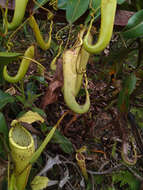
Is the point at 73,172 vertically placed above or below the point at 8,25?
below

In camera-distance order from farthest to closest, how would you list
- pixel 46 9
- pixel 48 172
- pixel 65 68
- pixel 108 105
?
1. pixel 108 105
2. pixel 48 172
3. pixel 46 9
4. pixel 65 68

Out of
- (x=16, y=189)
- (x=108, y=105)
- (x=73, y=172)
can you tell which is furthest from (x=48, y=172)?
(x=108, y=105)

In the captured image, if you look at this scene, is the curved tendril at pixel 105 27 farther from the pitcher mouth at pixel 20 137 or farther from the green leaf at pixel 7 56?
the pitcher mouth at pixel 20 137

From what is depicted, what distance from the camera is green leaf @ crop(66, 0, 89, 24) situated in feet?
2.24

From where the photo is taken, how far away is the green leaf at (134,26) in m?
0.69

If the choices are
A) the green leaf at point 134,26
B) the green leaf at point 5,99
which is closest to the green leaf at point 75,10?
the green leaf at point 134,26

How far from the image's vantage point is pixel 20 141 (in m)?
0.60

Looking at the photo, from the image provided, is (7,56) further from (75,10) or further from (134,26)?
(134,26)

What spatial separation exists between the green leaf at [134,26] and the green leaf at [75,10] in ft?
0.52

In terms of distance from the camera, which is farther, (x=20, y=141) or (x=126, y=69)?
(x=126, y=69)

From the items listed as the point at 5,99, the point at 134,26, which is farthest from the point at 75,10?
the point at 5,99

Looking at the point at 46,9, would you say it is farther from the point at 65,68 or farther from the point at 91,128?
the point at 91,128

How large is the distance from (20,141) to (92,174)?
0.40 m

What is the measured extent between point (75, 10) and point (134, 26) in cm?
21
